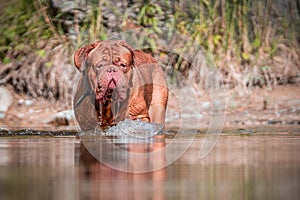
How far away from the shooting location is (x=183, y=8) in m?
13.5

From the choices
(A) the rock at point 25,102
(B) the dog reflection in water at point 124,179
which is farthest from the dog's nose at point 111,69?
(A) the rock at point 25,102

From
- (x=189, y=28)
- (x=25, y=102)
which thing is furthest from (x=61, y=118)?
(x=189, y=28)

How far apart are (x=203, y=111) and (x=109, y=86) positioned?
3361mm

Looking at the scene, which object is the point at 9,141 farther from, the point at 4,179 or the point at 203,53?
the point at 203,53

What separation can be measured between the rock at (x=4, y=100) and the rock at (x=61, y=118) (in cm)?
69

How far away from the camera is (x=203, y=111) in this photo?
11992 millimetres

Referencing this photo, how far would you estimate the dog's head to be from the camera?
885cm

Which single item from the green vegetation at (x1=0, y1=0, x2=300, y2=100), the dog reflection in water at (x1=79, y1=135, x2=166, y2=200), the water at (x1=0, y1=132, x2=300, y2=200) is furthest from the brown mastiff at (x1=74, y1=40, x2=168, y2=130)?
the green vegetation at (x1=0, y1=0, x2=300, y2=100)

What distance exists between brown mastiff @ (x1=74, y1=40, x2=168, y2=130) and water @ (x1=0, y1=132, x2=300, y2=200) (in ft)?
2.57

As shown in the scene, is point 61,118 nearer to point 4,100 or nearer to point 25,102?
point 25,102

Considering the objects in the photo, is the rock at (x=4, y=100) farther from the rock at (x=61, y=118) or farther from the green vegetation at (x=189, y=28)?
the rock at (x=61, y=118)

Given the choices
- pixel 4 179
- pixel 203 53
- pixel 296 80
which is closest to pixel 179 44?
pixel 203 53

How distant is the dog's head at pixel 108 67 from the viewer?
885 centimetres

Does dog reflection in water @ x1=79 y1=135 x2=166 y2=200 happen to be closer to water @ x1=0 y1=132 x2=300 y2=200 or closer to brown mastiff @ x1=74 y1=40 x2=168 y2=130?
water @ x1=0 y1=132 x2=300 y2=200
